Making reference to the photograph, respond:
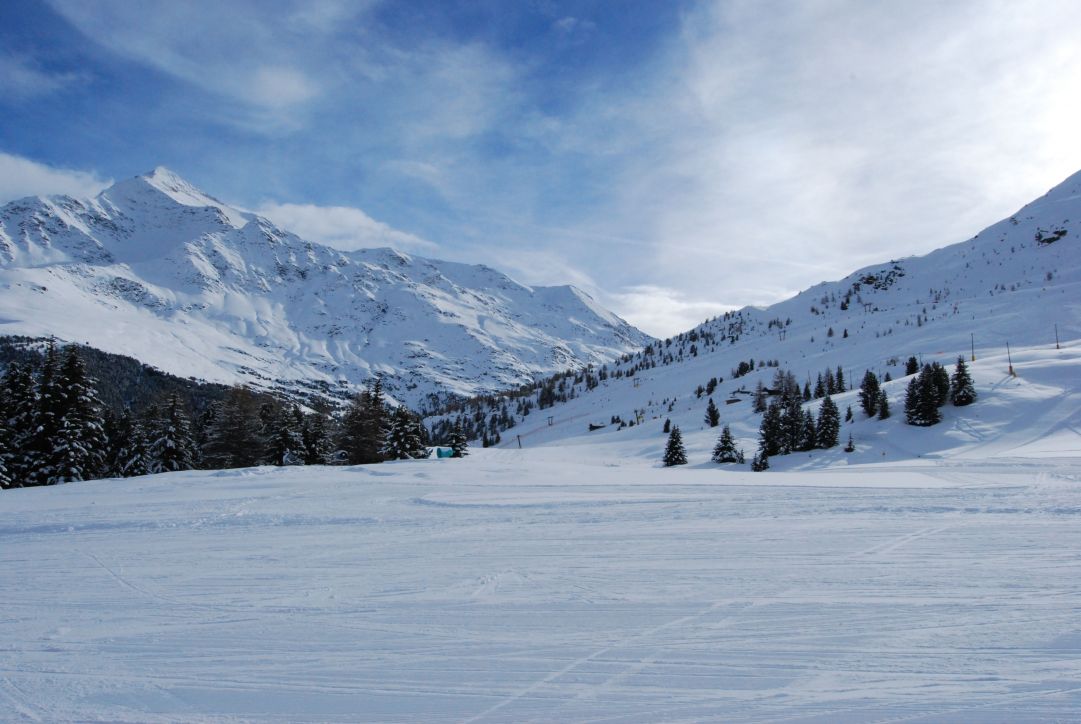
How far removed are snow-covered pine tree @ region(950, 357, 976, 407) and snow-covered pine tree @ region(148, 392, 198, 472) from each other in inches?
2303

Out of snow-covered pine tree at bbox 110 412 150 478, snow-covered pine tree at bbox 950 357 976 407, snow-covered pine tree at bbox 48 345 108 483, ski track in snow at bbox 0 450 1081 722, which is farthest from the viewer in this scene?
snow-covered pine tree at bbox 950 357 976 407

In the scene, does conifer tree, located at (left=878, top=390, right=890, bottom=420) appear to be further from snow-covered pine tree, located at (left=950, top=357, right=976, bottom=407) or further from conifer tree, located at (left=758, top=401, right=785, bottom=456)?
conifer tree, located at (left=758, top=401, right=785, bottom=456)

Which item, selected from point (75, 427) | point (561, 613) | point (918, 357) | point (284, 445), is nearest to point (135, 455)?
point (75, 427)

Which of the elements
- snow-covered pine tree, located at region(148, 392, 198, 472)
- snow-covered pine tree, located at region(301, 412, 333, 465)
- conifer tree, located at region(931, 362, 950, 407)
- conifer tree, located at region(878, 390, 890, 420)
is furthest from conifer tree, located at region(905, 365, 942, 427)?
snow-covered pine tree, located at region(148, 392, 198, 472)

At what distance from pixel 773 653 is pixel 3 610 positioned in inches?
413

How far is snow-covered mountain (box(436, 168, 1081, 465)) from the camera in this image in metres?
44.8

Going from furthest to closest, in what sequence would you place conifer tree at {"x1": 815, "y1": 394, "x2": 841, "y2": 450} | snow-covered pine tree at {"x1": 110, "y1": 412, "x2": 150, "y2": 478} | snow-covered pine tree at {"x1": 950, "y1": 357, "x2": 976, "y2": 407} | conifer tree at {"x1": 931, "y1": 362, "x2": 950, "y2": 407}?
conifer tree at {"x1": 815, "y1": 394, "x2": 841, "y2": 450} → conifer tree at {"x1": 931, "y1": 362, "x2": 950, "y2": 407} → snow-covered pine tree at {"x1": 950, "y1": 357, "x2": 976, "y2": 407} → snow-covered pine tree at {"x1": 110, "y1": 412, "x2": 150, "y2": 478}

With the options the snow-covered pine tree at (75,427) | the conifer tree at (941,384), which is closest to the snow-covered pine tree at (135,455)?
the snow-covered pine tree at (75,427)

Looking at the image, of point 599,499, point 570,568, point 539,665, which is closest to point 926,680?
point 539,665

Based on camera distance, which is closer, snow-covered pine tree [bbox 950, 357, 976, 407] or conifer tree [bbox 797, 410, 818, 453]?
snow-covered pine tree [bbox 950, 357, 976, 407]

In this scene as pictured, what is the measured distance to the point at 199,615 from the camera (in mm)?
7469

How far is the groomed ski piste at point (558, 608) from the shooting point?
529 cm

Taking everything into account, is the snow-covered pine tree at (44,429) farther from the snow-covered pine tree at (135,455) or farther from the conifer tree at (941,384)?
the conifer tree at (941,384)

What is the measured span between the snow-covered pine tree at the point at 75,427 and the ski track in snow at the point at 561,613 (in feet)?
52.6
